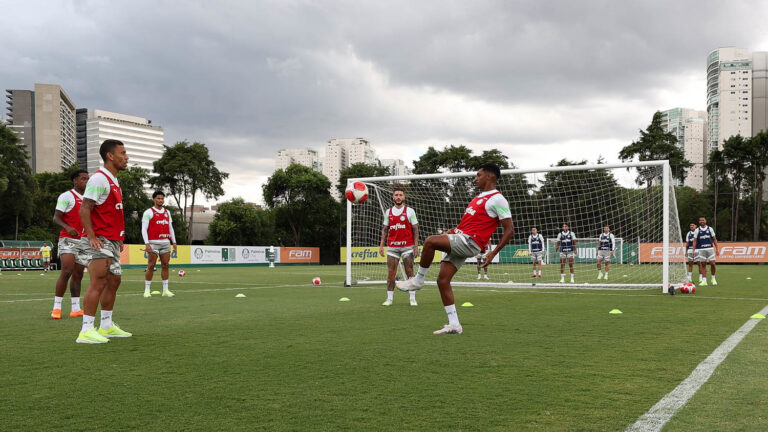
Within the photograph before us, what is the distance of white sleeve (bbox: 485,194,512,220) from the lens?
6.49 metres

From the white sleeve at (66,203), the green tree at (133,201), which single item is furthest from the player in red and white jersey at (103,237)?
the green tree at (133,201)

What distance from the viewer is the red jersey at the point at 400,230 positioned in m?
11.1

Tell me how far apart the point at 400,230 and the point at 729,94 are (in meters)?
114

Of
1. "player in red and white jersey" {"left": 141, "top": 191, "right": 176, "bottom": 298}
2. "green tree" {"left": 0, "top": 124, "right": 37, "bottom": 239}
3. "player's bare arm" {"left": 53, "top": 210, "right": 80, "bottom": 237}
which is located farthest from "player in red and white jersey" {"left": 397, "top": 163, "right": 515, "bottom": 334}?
"green tree" {"left": 0, "top": 124, "right": 37, "bottom": 239}

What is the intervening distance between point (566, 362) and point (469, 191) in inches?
885

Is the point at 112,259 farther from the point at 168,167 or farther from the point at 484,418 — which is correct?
the point at 168,167

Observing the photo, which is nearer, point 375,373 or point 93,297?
point 375,373

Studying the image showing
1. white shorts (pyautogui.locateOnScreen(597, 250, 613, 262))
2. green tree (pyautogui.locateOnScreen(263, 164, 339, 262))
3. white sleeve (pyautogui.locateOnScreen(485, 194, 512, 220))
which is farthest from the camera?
green tree (pyautogui.locateOnScreen(263, 164, 339, 262))

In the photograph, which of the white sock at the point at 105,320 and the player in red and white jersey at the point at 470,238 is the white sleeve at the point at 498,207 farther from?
the white sock at the point at 105,320

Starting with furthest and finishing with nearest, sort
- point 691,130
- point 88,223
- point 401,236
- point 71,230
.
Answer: point 691,130 → point 401,236 → point 71,230 → point 88,223

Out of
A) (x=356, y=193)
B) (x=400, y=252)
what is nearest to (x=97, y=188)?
(x=400, y=252)

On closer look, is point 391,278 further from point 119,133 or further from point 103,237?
point 119,133

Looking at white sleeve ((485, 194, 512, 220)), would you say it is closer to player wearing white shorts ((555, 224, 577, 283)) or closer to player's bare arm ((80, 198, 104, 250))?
player's bare arm ((80, 198, 104, 250))

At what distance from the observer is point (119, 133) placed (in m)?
185
